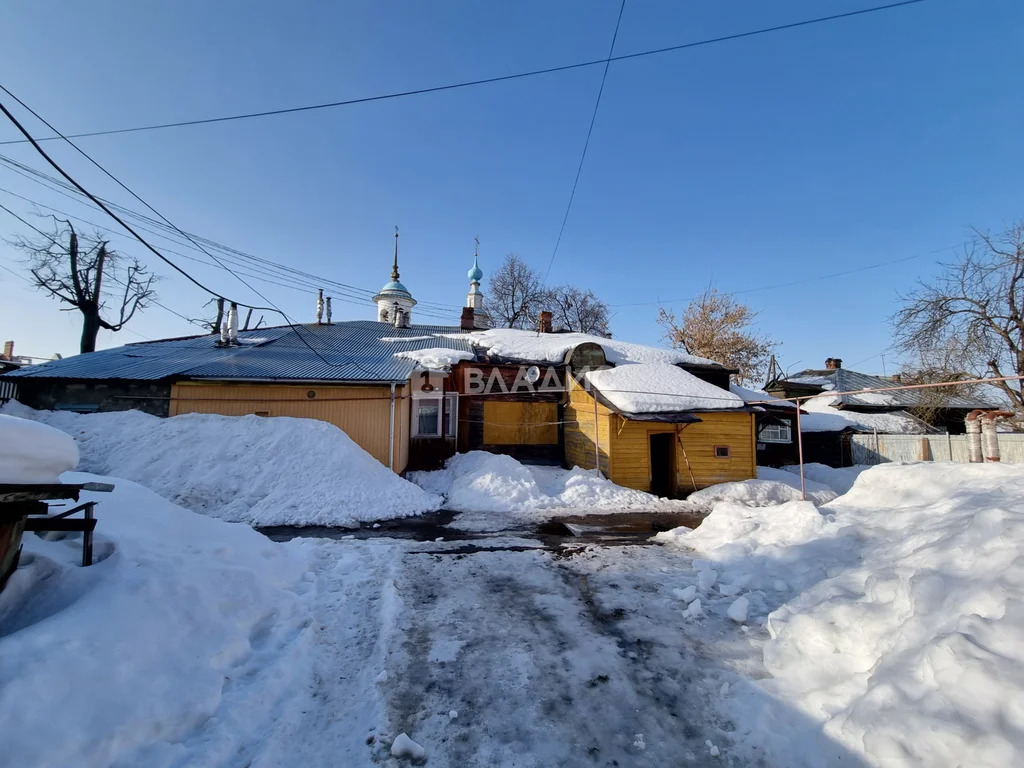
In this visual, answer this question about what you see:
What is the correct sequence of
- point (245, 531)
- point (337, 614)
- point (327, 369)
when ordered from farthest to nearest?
point (327, 369) < point (245, 531) < point (337, 614)

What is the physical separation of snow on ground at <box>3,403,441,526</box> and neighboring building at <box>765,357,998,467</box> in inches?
809

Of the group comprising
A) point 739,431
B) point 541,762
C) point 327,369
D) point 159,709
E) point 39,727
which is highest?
point 327,369

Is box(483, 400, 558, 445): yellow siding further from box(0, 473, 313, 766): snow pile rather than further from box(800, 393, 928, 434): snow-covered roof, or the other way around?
box(800, 393, 928, 434): snow-covered roof

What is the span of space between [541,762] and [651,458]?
1301cm

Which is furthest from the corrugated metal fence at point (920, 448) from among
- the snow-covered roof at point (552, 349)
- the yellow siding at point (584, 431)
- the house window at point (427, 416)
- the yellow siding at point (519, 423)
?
the house window at point (427, 416)

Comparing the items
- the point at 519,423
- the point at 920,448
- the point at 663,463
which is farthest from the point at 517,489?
the point at 920,448

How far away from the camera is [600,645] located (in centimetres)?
417

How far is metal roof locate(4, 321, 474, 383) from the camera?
510 inches

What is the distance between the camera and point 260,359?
1498cm

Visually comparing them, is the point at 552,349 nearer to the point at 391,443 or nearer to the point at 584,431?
the point at 584,431

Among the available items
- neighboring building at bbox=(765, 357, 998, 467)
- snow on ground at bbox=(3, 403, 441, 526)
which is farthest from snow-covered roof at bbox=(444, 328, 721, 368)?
snow on ground at bbox=(3, 403, 441, 526)

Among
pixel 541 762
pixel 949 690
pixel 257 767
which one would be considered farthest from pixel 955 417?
pixel 257 767

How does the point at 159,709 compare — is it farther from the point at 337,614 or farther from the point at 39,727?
the point at 337,614

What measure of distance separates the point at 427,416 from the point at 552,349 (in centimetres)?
634
